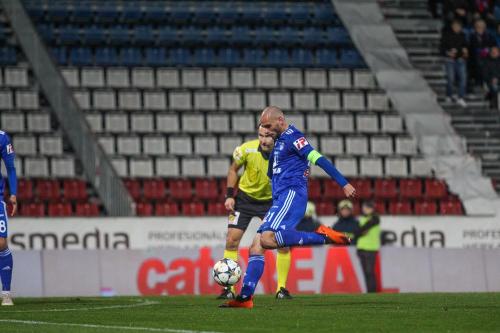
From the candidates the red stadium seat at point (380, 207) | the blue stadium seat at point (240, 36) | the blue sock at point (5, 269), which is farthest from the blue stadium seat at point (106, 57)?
the blue sock at point (5, 269)

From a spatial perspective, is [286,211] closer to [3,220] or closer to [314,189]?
[3,220]

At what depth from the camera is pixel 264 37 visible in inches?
1200

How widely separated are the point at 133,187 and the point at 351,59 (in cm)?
751

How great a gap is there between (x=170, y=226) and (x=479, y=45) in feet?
33.6

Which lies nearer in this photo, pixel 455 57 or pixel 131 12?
pixel 455 57

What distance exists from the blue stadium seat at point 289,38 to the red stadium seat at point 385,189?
495 centimetres

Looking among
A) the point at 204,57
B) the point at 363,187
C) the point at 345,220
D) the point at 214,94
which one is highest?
the point at 204,57

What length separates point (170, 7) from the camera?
100 ft

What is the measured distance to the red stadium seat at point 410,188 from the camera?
27.4 m

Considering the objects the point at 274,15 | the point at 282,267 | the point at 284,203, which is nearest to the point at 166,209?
the point at 274,15

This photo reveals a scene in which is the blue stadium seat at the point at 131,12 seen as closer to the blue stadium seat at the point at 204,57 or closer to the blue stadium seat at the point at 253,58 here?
the blue stadium seat at the point at 204,57

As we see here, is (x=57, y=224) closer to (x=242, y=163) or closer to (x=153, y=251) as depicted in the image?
(x=153, y=251)

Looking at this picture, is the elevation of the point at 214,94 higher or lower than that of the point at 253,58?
lower

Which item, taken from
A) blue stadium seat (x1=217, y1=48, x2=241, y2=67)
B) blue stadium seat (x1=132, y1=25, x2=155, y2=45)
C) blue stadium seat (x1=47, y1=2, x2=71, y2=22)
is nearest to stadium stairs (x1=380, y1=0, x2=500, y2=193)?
blue stadium seat (x1=217, y1=48, x2=241, y2=67)
